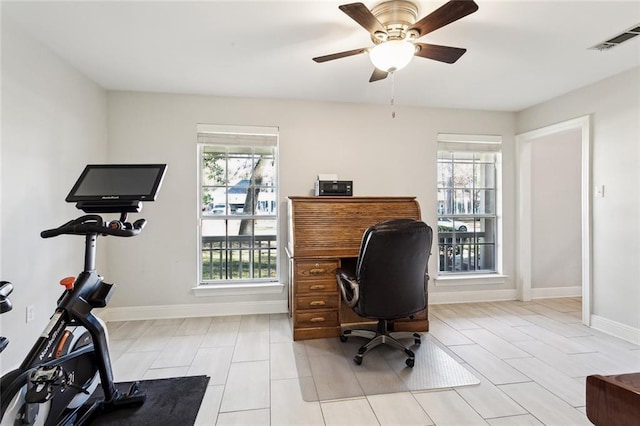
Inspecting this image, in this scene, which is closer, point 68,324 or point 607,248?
point 68,324

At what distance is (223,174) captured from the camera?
3549 mm

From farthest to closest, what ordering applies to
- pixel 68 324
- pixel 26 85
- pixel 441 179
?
pixel 441 179
pixel 26 85
pixel 68 324

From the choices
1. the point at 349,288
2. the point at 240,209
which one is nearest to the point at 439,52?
the point at 349,288

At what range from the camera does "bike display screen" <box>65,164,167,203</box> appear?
1707 millimetres

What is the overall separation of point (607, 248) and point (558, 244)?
1164mm

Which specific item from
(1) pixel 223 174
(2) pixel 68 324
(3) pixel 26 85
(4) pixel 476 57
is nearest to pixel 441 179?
(4) pixel 476 57

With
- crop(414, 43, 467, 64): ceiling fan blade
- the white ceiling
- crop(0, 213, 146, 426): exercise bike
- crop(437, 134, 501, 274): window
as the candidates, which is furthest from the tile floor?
the white ceiling

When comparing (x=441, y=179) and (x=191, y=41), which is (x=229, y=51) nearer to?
(x=191, y=41)

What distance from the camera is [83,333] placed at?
70.2 inches

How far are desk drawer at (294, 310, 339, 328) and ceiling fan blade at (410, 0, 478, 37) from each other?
235cm

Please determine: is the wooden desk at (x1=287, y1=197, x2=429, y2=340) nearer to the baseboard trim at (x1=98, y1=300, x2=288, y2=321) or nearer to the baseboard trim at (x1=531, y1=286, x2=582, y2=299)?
the baseboard trim at (x1=98, y1=300, x2=288, y2=321)

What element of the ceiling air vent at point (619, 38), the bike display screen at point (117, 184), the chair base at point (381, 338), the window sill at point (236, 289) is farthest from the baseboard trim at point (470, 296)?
the bike display screen at point (117, 184)

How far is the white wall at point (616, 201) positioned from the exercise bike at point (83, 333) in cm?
397

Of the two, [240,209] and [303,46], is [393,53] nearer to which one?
[303,46]
